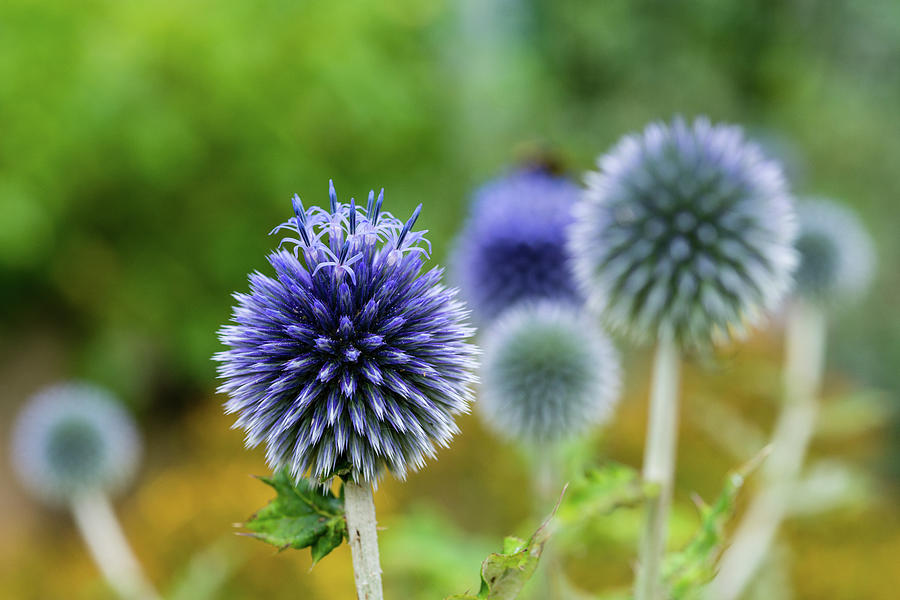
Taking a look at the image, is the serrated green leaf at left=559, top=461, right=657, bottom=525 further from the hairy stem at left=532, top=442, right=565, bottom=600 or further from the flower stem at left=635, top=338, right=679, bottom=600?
the hairy stem at left=532, top=442, right=565, bottom=600

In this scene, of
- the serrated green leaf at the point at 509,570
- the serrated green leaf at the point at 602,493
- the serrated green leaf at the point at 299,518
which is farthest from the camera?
the serrated green leaf at the point at 602,493

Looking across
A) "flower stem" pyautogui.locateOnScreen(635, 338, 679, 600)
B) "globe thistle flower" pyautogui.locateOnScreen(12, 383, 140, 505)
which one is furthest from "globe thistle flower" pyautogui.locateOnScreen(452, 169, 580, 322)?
"globe thistle flower" pyautogui.locateOnScreen(12, 383, 140, 505)

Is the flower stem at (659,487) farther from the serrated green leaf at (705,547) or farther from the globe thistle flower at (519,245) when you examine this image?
the globe thistle flower at (519,245)

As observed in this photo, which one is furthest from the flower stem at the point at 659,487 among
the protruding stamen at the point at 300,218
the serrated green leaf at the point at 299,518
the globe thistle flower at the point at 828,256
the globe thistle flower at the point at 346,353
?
the globe thistle flower at the point at 828,256

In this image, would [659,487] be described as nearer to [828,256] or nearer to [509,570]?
[509,570]

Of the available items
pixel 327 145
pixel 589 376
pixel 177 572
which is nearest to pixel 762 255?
pixel 589 376

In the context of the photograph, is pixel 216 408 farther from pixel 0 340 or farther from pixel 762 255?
pixel 762 255
